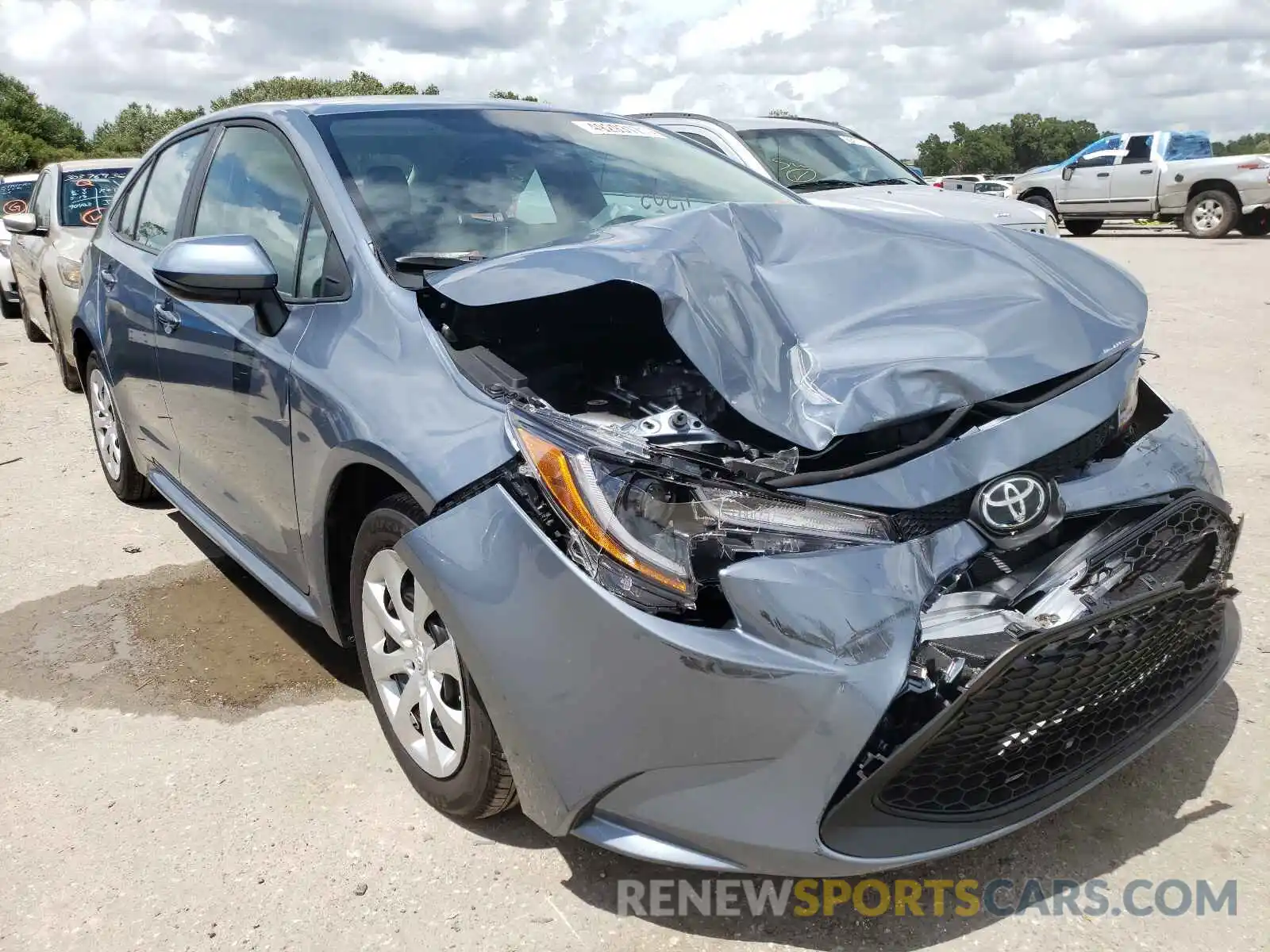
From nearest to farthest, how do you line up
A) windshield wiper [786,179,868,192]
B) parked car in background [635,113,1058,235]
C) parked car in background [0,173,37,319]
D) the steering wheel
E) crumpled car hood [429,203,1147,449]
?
crumpled car hood [429,203,1147,449] < the steering wheel < parked car in background [635,113,1058,235] < windshield wiper [786,179,868,192] < parked car in background [0,173,37,319]

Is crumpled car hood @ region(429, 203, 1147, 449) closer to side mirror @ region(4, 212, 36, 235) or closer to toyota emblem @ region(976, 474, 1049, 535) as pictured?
toyota emblem @ region(976, 474, 1049, 535)

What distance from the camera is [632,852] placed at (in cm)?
192

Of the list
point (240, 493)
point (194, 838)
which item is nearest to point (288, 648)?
point (240, 493)

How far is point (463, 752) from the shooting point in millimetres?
2281

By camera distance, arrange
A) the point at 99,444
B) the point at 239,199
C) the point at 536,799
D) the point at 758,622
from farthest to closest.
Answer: the point at 99,444
the point at 239,199
the point at 536,799
the point at 758,622

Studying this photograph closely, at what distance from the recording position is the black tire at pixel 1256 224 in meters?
16.3

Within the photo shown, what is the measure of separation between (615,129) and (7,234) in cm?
1019

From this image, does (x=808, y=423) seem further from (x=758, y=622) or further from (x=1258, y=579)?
(x=1258, y=579)

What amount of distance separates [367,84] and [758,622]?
6956 centimetres

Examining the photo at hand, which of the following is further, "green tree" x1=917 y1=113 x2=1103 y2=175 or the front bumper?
"green tree" x1=917 y1=113 x2=1103 y2=175

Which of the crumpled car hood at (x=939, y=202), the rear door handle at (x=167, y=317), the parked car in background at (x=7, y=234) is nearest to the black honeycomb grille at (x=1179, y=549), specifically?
the rear door handle at (x=167, y=317)

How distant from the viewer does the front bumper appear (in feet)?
5.79

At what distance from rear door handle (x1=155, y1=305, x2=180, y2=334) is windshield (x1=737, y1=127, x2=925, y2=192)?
5.48m

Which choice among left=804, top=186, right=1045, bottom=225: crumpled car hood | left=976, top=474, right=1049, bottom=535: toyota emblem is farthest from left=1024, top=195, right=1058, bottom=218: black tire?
left=976, top=474, right=1049, bottom=535: toyota emblem
